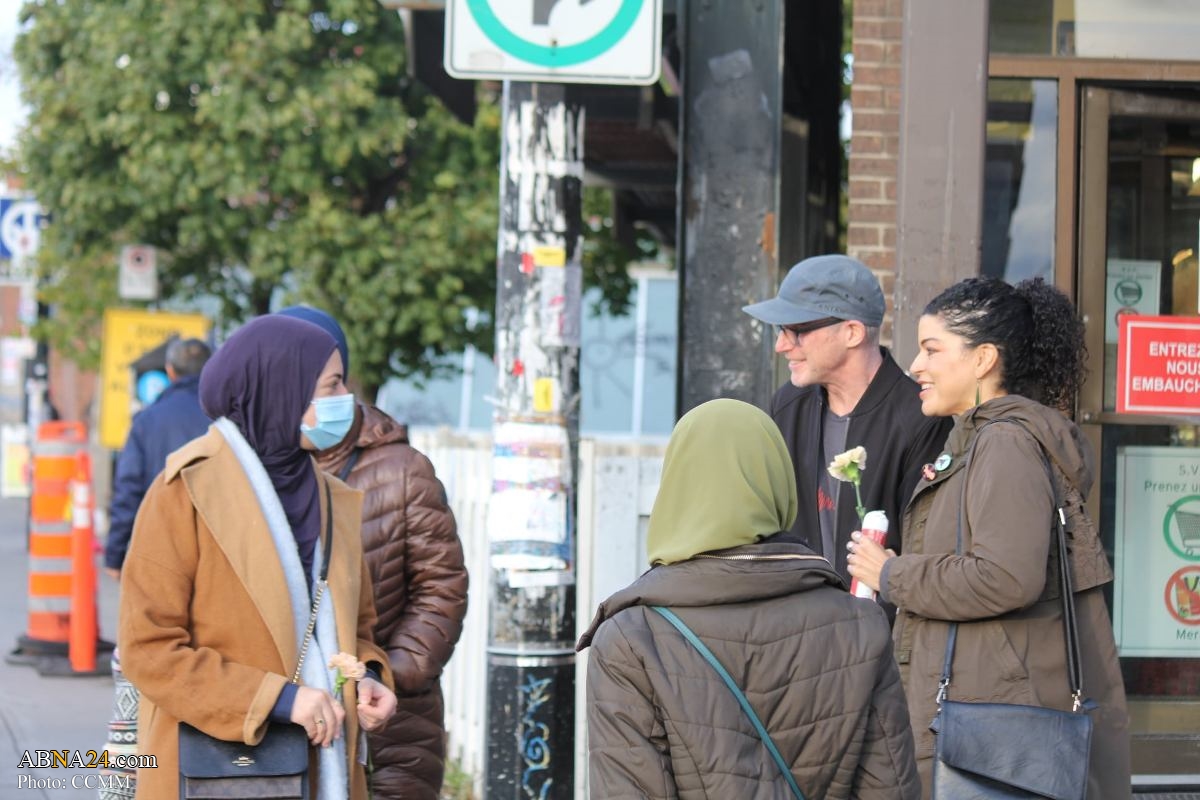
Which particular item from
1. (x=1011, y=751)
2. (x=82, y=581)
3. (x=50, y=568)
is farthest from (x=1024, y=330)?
(x=50, y=568)

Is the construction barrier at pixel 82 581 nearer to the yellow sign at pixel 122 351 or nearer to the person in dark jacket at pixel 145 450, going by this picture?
the person in dark jacket at pixel 145 450

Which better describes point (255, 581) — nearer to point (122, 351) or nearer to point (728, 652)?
point (728, 652)

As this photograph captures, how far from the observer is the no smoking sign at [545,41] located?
4.80m

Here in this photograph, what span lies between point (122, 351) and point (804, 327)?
12920mm

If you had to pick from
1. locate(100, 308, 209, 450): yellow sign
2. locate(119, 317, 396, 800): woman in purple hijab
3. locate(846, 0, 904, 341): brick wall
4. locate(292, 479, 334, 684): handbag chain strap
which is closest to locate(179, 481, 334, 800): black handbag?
locate(119, 317, 396, 800): woman in purple hijab

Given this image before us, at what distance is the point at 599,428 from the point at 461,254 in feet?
47.8

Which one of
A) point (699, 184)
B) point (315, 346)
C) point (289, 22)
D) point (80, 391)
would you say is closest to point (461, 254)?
point (289, 22)

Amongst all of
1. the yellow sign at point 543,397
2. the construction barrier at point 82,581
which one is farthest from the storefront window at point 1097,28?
the construction barrier at point 82,581

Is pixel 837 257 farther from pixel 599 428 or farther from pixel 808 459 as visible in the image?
pixel 599 428

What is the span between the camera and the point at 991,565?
354 centimetres

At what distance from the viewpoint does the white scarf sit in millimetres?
3369

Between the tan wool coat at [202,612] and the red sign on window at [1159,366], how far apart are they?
334cm

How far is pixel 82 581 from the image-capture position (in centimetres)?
1080

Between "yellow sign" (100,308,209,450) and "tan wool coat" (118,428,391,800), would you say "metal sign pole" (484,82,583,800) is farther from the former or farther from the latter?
"yellow sign" (100,308,209,450)
